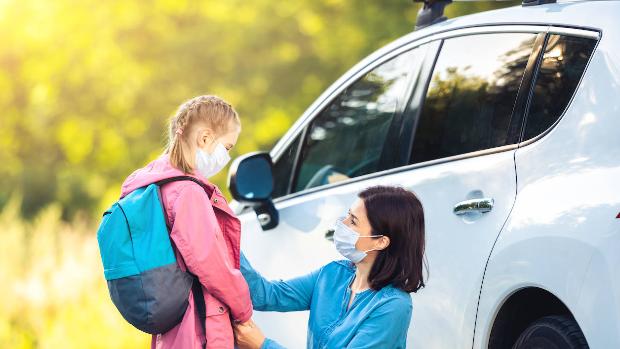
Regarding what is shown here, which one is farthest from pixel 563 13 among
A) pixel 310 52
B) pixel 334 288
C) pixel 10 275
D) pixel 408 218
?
pixel 310 52

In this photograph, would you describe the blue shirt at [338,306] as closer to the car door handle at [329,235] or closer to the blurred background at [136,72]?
the car door handle at [329,235]

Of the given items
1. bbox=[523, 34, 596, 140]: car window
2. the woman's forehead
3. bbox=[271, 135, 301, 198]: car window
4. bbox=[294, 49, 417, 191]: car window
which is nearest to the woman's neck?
the woman's forehead

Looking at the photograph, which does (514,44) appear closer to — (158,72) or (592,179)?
(592,179)

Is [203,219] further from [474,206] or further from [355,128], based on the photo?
[355,128]

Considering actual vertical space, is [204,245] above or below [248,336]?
above

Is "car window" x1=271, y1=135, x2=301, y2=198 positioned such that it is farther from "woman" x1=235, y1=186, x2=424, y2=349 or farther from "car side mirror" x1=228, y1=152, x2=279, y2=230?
"woman" x1=235, y1=186, x2=424, y2=349

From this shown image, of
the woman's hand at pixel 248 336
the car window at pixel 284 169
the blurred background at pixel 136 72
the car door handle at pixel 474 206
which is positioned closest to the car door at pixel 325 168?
the car window at pixel 284 169

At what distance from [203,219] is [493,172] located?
3.24ft

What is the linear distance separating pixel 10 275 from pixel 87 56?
13086 mm

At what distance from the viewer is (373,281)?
347 centimetres

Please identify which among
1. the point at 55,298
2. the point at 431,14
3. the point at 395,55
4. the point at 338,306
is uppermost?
the point at 431,14

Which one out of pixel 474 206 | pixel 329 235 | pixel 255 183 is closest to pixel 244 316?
pixel 474 206

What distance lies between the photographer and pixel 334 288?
3.65 metres

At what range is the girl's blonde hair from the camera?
355 centimetres
